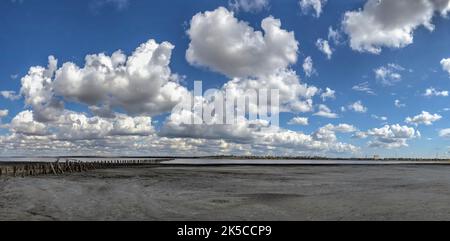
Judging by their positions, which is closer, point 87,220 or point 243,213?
point 87,220

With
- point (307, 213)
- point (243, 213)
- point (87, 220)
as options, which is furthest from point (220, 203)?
point (87, 220)

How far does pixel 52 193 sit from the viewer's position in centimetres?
3656
